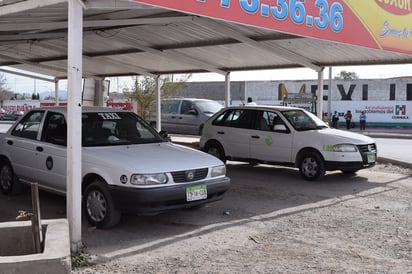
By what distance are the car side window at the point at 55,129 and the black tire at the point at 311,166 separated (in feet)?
17.4

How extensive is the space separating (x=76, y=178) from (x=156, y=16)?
4.68 metres

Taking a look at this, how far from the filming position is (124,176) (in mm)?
6004

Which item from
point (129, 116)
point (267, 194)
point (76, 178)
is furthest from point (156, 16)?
point (76, 178)

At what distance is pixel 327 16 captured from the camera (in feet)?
29.0

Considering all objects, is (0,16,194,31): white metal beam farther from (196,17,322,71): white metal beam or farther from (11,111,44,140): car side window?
(11,111,44,140): car side window

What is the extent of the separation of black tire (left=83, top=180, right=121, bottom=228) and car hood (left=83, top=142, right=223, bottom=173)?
34cm

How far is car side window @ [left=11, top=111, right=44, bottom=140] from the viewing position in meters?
7.79

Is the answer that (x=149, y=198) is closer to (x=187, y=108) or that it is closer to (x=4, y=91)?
Result: (x=187, y=108)

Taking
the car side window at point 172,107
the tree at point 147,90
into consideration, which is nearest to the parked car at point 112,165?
the car side window at point 172,107

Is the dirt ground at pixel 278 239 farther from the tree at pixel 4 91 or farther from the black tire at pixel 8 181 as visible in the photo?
the tree at pixel 4 91

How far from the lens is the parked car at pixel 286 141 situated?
10.1m

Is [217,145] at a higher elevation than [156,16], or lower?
lower

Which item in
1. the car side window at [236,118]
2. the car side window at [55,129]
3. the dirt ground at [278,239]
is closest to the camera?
the dirt ground at [278,239]

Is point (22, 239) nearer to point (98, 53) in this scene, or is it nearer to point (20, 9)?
point (20, 9)
